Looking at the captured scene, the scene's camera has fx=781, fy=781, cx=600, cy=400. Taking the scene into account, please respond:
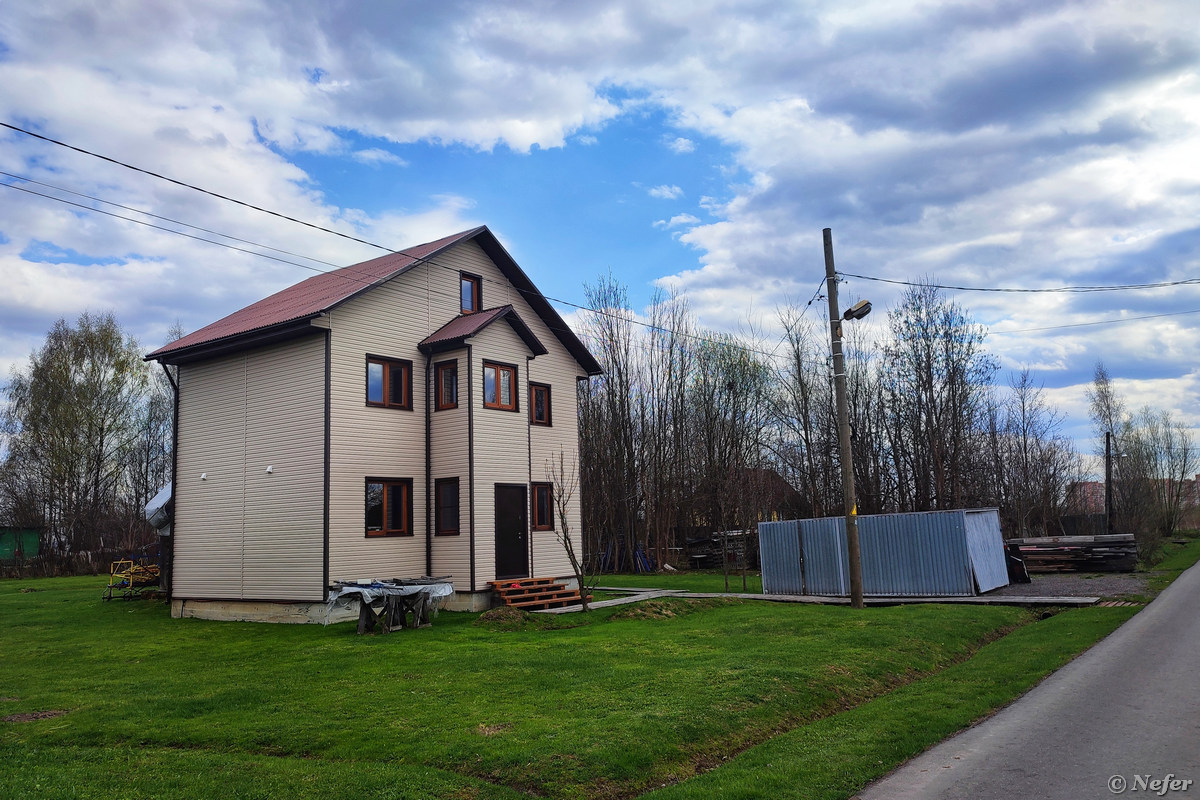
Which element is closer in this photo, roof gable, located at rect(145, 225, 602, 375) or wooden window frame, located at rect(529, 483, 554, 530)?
roof gable, located at rect(145, 225, 602, 375)

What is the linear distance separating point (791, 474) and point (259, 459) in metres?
28.4

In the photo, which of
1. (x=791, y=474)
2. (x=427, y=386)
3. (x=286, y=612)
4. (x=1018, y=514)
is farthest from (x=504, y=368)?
(x=1018, y=514)

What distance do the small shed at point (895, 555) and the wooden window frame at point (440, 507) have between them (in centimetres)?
905

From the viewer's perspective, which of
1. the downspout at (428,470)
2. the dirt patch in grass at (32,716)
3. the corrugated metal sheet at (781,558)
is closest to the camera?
the dirt patch in grass at (32,716)

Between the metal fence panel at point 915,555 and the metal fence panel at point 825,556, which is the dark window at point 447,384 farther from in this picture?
the metal fence panel at point 915,555

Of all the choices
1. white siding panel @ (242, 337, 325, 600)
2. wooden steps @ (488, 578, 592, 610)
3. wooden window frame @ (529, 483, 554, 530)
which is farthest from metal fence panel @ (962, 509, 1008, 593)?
white siding panel @ (242, 337, 325, 600)

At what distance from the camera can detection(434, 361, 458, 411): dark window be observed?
65.0 feet

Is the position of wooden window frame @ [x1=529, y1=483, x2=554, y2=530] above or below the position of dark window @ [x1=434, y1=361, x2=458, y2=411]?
below

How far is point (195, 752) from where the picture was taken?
24.7 ft

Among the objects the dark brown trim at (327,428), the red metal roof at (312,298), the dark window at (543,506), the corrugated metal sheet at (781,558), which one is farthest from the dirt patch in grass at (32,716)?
the corrugated metal sheet at (781,558)

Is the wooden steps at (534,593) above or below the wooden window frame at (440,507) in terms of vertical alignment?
below

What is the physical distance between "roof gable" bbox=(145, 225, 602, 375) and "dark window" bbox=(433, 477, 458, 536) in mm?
4423

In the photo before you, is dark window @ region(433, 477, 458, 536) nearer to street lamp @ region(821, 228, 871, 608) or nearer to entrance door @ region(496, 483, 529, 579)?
entrance door @ region(496, 483, 529, 579)

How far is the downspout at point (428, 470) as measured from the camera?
19.5m
